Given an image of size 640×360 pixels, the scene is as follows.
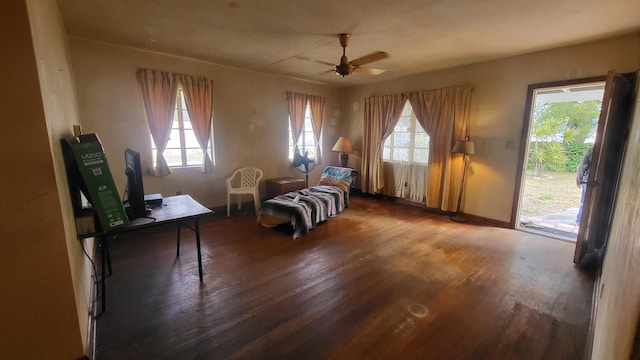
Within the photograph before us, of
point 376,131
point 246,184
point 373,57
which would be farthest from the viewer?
point 376,131

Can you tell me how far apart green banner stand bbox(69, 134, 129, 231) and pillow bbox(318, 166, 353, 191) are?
3.57 meters

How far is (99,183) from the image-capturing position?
5.43ft

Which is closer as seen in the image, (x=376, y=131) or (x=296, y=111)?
(x=296, y=111)

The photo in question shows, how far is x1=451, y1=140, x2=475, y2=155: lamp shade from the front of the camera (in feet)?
13.3

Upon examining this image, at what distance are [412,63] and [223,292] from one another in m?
4.03

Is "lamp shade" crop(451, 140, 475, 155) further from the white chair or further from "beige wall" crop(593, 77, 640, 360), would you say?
the white chair

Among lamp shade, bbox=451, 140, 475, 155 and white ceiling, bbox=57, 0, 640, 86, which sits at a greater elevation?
white ceiling, bbox=57, 0, 640, 86

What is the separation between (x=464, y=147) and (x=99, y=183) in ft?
14.3

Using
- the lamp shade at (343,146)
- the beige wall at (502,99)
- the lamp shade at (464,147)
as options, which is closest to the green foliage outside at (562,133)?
the beige wall at (502,99)

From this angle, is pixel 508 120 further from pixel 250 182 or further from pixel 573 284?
pixel 250 182

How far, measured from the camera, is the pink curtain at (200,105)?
13.2 ft

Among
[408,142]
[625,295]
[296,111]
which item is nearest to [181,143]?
[296,111]

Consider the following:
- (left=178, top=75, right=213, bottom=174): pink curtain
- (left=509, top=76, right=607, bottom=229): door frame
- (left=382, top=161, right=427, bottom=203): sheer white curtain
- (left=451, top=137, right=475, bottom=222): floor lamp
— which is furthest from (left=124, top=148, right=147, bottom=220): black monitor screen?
(left=509, top=76, right=607, bottom=229): door frame

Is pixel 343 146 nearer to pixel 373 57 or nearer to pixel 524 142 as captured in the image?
pixel 373 57
